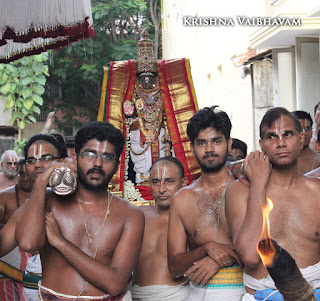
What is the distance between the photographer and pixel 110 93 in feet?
23.0

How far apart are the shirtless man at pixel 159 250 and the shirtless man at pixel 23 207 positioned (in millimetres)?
821

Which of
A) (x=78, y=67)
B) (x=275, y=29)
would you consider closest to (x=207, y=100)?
(x=78, y=67)

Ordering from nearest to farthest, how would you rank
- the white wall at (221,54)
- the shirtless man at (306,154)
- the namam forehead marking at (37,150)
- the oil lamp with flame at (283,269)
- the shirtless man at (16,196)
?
the oil lamp with flame at (283,269)
the namam forehead marking at (37,150)
the shirtless man at (16,196)
the shirtless man at (306,154)
the white wall at (221,54)

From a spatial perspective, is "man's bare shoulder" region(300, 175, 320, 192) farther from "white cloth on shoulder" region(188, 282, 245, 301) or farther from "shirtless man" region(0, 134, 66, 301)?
"shirtless man" region(0, 134, 66, 301)

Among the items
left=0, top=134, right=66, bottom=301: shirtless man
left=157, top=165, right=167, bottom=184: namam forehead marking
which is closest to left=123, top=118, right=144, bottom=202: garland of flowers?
left=0, top=134, right=66, bottom=301: shirtless man

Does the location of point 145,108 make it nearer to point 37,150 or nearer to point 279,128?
point 37,150

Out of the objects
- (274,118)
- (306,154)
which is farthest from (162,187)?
(306,154)

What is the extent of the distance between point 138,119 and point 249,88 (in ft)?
18.1

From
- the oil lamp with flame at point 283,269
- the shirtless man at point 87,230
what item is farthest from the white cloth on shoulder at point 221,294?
the oil lamp with flame at point 283,269

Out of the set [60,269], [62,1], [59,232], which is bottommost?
[60,269]

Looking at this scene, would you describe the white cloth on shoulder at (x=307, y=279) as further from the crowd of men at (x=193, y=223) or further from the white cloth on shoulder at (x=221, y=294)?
the white cloth on shoulder at (x=221, y=294)

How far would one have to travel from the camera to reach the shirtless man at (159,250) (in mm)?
3812

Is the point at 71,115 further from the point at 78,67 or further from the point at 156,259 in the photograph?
the point at 156,259

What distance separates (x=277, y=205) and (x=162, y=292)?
1.26 m
